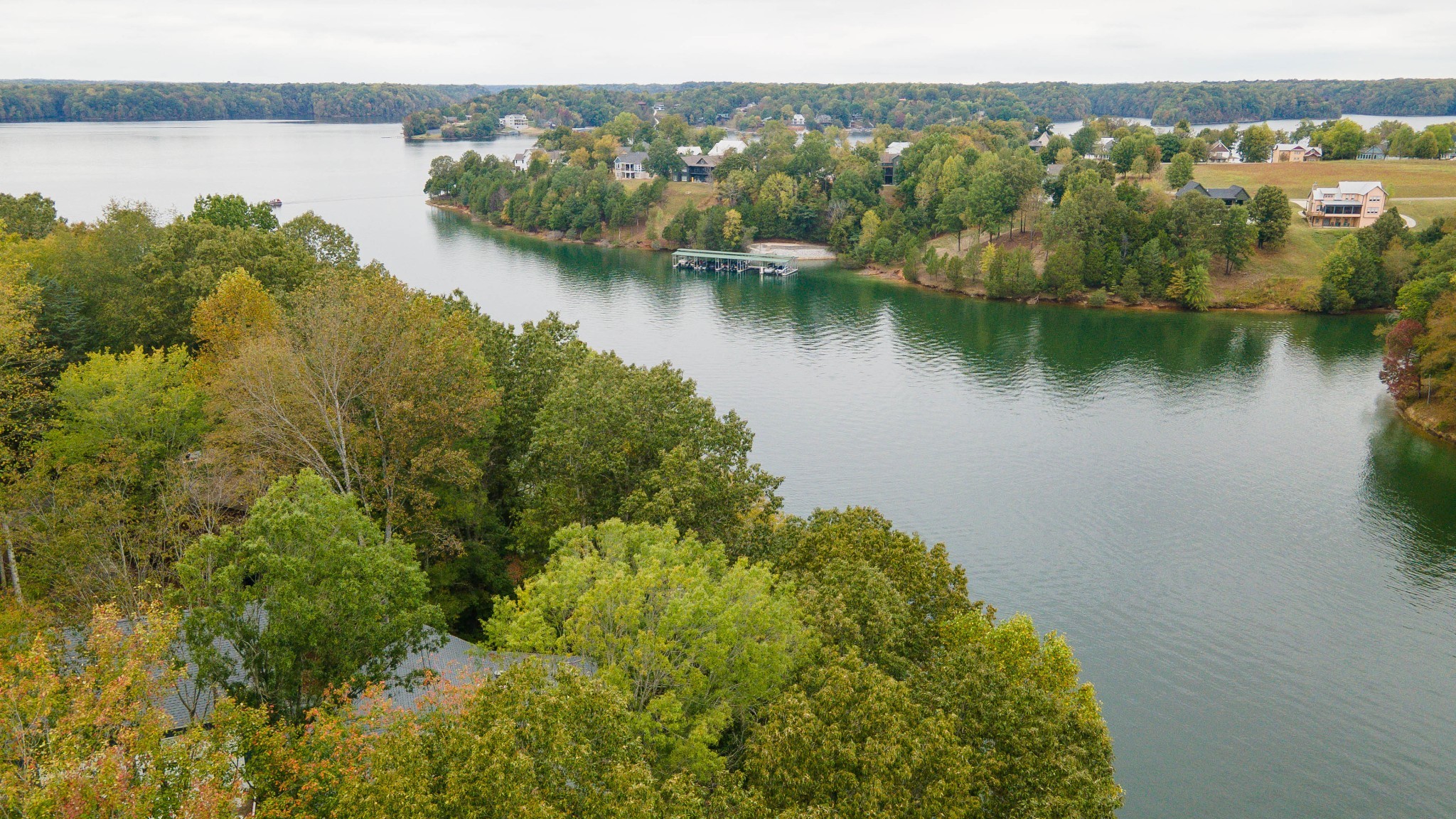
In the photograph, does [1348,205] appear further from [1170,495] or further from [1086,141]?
[1170,495]

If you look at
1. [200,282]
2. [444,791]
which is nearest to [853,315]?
[200,282]

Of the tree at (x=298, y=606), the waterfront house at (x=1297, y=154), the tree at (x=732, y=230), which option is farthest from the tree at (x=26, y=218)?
the waterfront house at (x=1297, y=154)

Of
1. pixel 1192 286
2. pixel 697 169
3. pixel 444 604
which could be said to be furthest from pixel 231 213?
pixel 697 169

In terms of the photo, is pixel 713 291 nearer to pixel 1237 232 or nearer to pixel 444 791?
pixel 1237 232

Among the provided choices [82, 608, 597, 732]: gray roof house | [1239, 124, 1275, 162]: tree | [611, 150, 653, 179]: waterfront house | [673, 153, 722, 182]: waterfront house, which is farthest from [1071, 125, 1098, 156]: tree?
[82, 608, 597, 732]: gray roof house

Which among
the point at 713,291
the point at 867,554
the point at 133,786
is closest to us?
the point at 133,786

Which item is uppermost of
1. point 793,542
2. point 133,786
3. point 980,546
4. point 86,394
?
point 86,394
